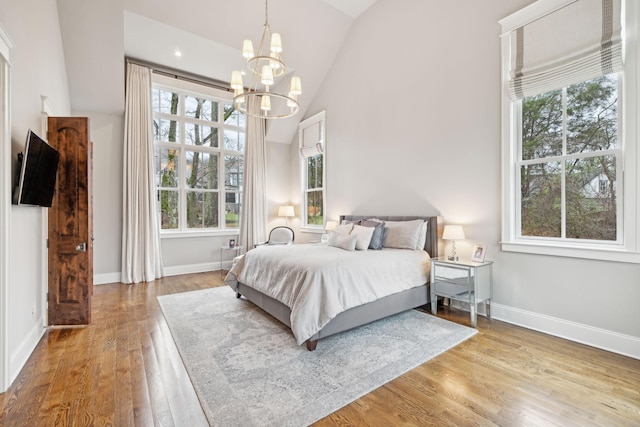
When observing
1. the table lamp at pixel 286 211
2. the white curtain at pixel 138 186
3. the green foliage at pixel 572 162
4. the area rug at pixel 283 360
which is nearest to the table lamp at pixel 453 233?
the green foliage at pixel 572 162

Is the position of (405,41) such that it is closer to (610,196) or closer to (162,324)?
(610,196)

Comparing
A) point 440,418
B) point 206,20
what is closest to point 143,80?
point 206,20

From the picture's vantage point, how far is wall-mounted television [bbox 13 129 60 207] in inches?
86.7

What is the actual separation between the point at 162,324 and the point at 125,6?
13.8 ft

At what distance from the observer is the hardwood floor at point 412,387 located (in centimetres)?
171

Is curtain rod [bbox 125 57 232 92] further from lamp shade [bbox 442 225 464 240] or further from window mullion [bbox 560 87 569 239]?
window mullion [bbox 560 87 569 239]

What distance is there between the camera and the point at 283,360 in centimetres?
236

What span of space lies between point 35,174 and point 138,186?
2859 mm

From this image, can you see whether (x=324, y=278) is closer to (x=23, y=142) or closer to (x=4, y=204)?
(x=4, y=204)

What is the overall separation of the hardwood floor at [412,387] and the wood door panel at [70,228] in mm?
335

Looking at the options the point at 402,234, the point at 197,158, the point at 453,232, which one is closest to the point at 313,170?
the point at 197,158

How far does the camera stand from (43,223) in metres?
3.00

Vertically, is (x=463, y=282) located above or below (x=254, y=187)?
below

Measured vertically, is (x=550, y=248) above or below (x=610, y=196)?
below
